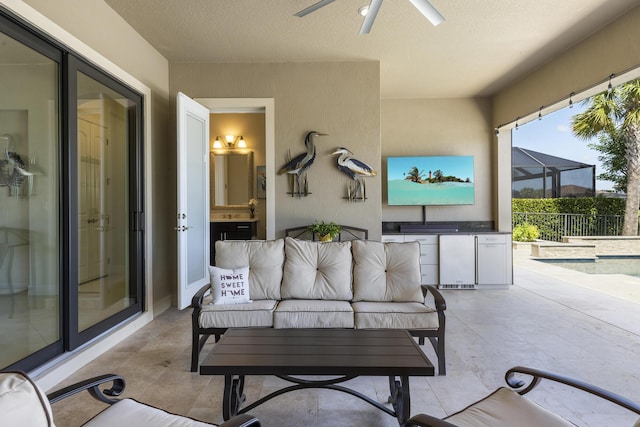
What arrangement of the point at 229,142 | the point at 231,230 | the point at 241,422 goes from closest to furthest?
the point at 241,422
the point at 231,230
the point at 229,142

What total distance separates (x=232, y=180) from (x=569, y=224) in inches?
342

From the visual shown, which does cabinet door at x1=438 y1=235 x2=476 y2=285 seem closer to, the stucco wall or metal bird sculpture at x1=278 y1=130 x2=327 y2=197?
the stucco wall

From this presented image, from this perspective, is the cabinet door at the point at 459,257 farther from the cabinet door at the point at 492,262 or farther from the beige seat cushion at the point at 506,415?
A: the beige seat cushion at the point at 506,415

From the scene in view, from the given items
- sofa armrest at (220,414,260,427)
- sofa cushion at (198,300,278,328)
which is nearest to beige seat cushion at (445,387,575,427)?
sofa armrest at (220,414,260,427)

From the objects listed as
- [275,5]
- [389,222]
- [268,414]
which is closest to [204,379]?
[268,414]

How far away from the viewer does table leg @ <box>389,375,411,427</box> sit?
1.73 metres

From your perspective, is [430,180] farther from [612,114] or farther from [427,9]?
[612,114]

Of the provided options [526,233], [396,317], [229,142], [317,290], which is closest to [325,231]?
[317,290]

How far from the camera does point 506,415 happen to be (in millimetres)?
1290

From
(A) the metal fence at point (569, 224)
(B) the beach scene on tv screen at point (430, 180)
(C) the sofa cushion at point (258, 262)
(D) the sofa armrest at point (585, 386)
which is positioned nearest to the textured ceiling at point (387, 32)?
(B) the beach scene on tv screen at point (430, 180)

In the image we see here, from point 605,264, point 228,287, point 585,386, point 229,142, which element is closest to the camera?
point 585,386

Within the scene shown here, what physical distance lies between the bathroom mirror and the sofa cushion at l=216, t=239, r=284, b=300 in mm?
3560

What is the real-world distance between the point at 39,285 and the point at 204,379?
133 centimetres

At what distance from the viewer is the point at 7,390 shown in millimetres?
902
